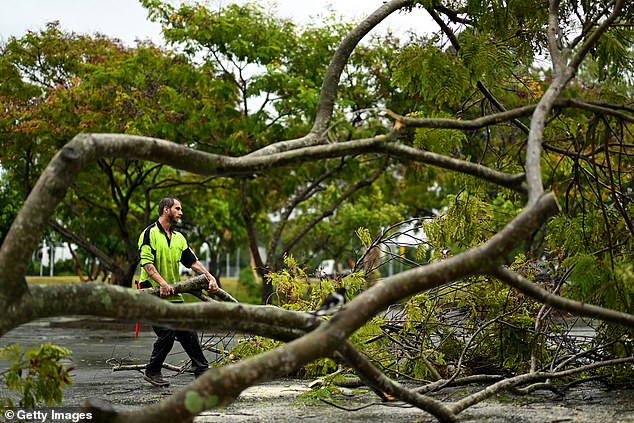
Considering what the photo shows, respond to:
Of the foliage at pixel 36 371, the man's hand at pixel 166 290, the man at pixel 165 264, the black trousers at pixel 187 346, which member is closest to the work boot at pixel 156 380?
the man at pixel 165 264

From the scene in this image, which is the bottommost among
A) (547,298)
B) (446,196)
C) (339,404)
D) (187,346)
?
(339,404)

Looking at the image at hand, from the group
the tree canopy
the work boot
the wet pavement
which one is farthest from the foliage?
the work boot

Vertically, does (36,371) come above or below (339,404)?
above

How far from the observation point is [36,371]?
550 cm

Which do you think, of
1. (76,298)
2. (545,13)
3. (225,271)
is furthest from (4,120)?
(225,271)

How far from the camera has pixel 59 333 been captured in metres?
20.8

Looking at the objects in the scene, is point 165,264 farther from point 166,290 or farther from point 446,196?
point 446,196

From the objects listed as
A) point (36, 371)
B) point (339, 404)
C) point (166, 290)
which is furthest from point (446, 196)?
point (36, 371)

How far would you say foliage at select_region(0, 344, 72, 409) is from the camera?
5445 millimetres

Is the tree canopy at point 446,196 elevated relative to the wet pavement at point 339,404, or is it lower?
elevated

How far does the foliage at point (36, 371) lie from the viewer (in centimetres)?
545

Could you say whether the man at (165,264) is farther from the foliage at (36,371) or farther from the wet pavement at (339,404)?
the foliage at (36,371)

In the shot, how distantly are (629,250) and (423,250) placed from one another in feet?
7.90

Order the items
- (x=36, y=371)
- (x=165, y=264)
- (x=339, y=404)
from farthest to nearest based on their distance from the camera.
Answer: (x=165, y=264), (x=339, y=404), (x=36, y=371)
